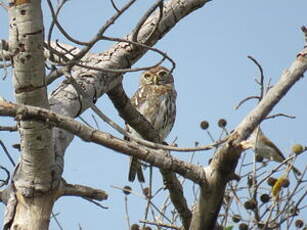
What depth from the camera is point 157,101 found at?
7887 mm

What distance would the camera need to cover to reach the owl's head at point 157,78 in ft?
27.6

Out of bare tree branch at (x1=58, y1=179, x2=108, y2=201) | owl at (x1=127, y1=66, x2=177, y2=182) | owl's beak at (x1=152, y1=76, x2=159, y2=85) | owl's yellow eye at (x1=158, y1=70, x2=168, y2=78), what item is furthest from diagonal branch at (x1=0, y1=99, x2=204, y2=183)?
owl's yellow eye at (x1=158, y1=70, x2=168, y2=78)

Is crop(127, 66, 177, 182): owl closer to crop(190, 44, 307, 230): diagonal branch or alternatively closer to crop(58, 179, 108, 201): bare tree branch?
crop(58, 179, 108, 201): bare tree branch

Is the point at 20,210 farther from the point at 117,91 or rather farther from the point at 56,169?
the point at 117,91

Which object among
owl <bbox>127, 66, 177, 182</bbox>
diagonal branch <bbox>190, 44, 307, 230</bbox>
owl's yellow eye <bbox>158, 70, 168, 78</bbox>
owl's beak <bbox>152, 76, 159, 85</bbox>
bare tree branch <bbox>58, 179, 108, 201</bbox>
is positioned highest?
owl's yellow eye <bbox>158, 70, 168, 78</bbox>

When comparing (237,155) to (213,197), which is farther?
(213,197)

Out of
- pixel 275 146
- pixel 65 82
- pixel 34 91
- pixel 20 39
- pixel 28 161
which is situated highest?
pixel 275 146

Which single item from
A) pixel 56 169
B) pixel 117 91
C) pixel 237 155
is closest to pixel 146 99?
pixel 117 91

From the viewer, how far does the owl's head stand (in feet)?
27.6

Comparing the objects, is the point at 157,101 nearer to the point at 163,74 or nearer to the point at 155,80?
the point at 155,80

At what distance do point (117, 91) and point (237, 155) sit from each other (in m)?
2.33

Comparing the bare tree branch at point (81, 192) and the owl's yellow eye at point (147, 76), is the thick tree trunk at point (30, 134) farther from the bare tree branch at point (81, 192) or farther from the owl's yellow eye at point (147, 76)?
the owl's yellow eye at point (147, 76)

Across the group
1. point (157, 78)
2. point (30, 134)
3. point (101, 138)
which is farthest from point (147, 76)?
point (101, 138)

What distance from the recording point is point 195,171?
8.48 feet
